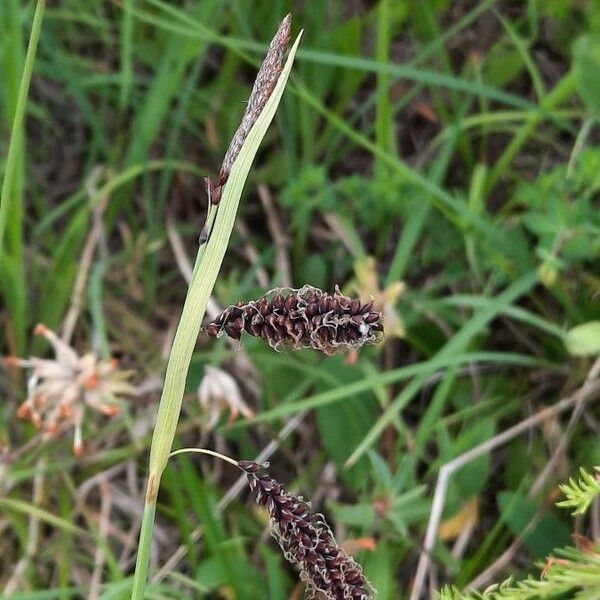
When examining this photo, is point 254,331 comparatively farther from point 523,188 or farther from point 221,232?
point 523,188

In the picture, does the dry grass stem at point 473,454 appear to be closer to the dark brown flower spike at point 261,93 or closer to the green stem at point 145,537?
the green stem at point 145,537

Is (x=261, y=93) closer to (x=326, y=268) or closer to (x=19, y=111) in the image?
(x=19, y=111)

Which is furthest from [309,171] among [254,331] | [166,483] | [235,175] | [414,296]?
[254,331]

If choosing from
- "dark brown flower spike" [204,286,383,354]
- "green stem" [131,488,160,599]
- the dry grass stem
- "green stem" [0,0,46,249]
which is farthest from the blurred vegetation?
"dark brown flower spike" [204,286,383,354]

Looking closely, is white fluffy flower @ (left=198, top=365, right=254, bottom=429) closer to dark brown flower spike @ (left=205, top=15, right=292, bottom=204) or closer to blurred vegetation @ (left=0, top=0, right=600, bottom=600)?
blurred vegetation @ (left=0, top=0, right=600, bottom=600)

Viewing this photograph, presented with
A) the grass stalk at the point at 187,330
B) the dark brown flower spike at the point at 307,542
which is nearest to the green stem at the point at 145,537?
the grass stalk at the point at 187,330

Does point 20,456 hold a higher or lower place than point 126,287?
lower

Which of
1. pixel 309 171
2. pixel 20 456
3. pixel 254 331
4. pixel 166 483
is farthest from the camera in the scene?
pixel 309 171
